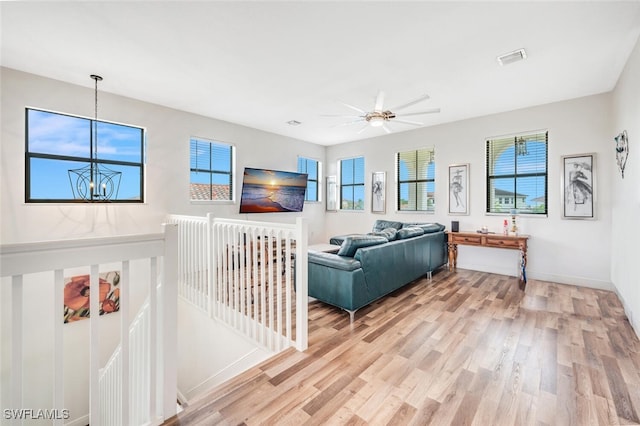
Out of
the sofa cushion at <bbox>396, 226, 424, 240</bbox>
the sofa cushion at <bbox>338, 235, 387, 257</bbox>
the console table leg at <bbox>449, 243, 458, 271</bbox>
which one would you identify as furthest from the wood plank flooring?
the console table leg at <bbox>449, 243, 458, 271</bbox>

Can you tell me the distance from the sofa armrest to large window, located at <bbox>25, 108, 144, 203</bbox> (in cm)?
321

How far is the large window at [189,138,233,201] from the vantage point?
5.14 m

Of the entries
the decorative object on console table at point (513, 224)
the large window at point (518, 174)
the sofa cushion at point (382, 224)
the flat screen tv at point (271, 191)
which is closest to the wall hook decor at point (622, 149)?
the large window at point (518, 174)

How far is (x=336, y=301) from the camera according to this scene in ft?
10.1

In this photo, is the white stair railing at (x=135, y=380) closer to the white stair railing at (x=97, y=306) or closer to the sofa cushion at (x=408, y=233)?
the white stair railing at (x=97, y=306)

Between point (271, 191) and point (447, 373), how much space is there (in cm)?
500

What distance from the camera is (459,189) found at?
17.9ft

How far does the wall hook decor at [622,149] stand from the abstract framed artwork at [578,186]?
1.83 ft

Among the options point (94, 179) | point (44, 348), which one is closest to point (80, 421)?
point (44, 348)

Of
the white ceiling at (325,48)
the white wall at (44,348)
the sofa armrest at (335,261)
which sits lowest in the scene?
the white wall at (44,348)

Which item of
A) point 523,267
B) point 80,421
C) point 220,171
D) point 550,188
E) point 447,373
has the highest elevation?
point 220,171

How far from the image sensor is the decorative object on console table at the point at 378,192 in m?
6.66

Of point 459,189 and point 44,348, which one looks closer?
point 44,348

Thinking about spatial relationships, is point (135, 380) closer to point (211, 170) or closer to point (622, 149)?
point (211, 170)
